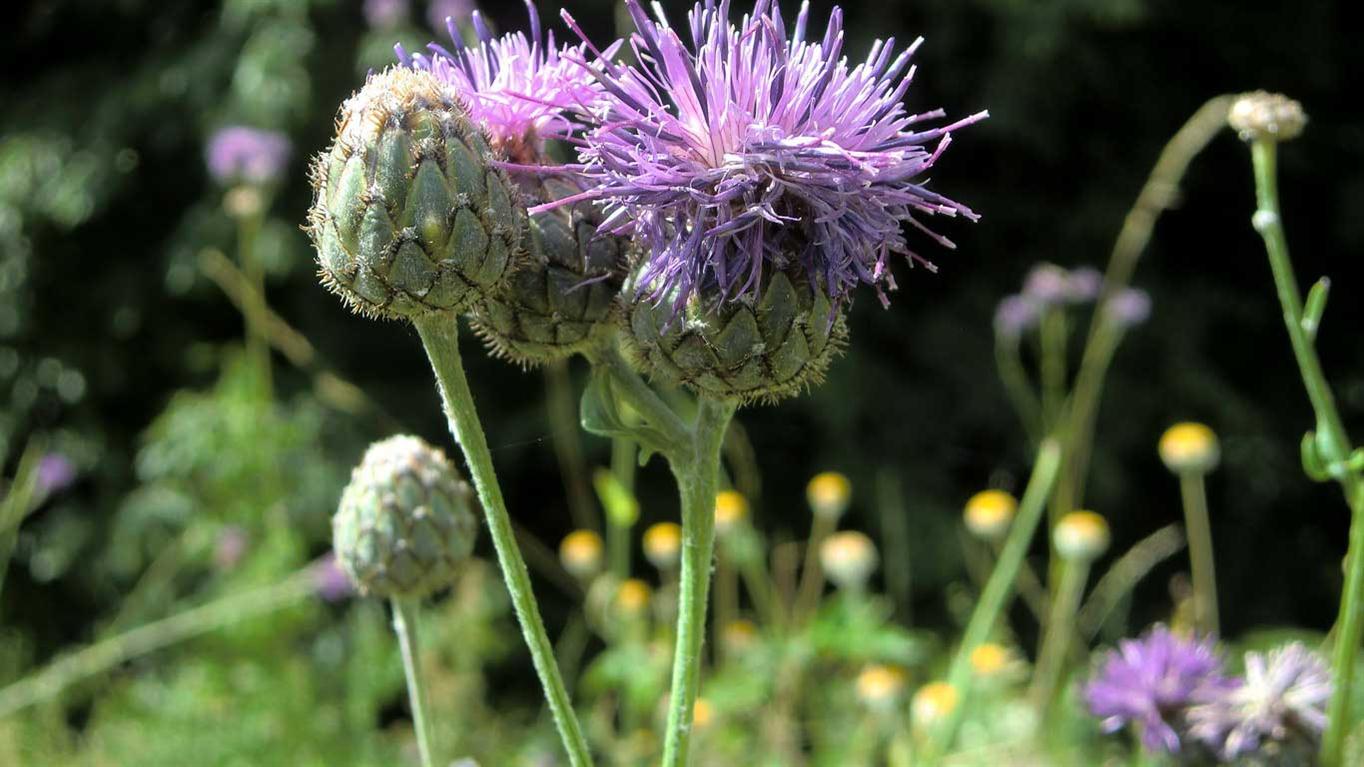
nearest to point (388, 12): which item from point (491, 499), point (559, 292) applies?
point (559, 292)

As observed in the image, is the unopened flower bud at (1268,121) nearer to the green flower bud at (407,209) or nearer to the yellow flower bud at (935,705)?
the green flower bud at (407,209)

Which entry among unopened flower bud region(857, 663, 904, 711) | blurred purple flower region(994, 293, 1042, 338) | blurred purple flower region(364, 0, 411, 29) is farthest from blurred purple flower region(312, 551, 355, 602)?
blurred purple flower region(994, 293, 1042, 338)

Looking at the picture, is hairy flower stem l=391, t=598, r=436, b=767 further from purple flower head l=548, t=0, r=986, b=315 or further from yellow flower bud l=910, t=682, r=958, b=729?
yellow flower bud l=910, t=682, r=958, b=729

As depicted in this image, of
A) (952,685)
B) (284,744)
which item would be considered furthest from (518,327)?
(284,744)

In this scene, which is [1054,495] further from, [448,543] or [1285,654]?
[448,543]

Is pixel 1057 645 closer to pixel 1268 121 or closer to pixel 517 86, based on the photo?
pixel 1268 121
